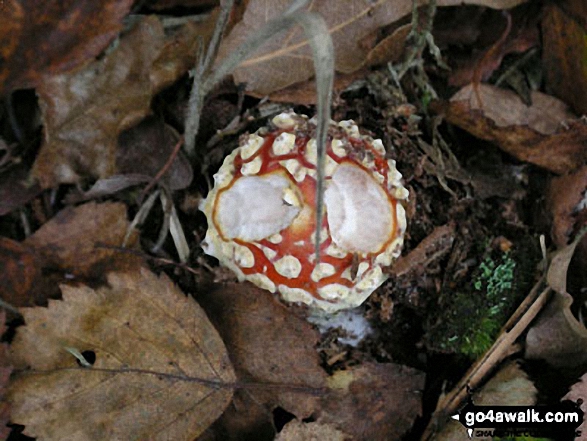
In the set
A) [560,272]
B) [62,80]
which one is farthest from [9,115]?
[560,272]

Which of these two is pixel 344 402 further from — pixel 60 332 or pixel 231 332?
pixel 60 332

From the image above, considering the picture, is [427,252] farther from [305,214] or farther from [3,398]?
[3,398]

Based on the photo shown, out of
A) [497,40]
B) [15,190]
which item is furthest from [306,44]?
[15,190]

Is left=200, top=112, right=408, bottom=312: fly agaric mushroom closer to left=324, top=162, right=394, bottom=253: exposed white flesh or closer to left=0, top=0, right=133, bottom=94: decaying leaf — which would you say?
left=324, top=162, right=394, bottom=253: exposed white flesh

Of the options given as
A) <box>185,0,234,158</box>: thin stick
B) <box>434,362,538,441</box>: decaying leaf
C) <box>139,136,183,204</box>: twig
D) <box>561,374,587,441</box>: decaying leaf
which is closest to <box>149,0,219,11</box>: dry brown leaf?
<box>185,0,234,158</box>: thin stick

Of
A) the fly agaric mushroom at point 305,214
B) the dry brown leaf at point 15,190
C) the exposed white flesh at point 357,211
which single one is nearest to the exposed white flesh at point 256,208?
the fly agaric mushroom at point 305,214

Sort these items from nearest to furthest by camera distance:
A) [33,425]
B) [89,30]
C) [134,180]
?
[33,425] < [89,30] < [134,180]
